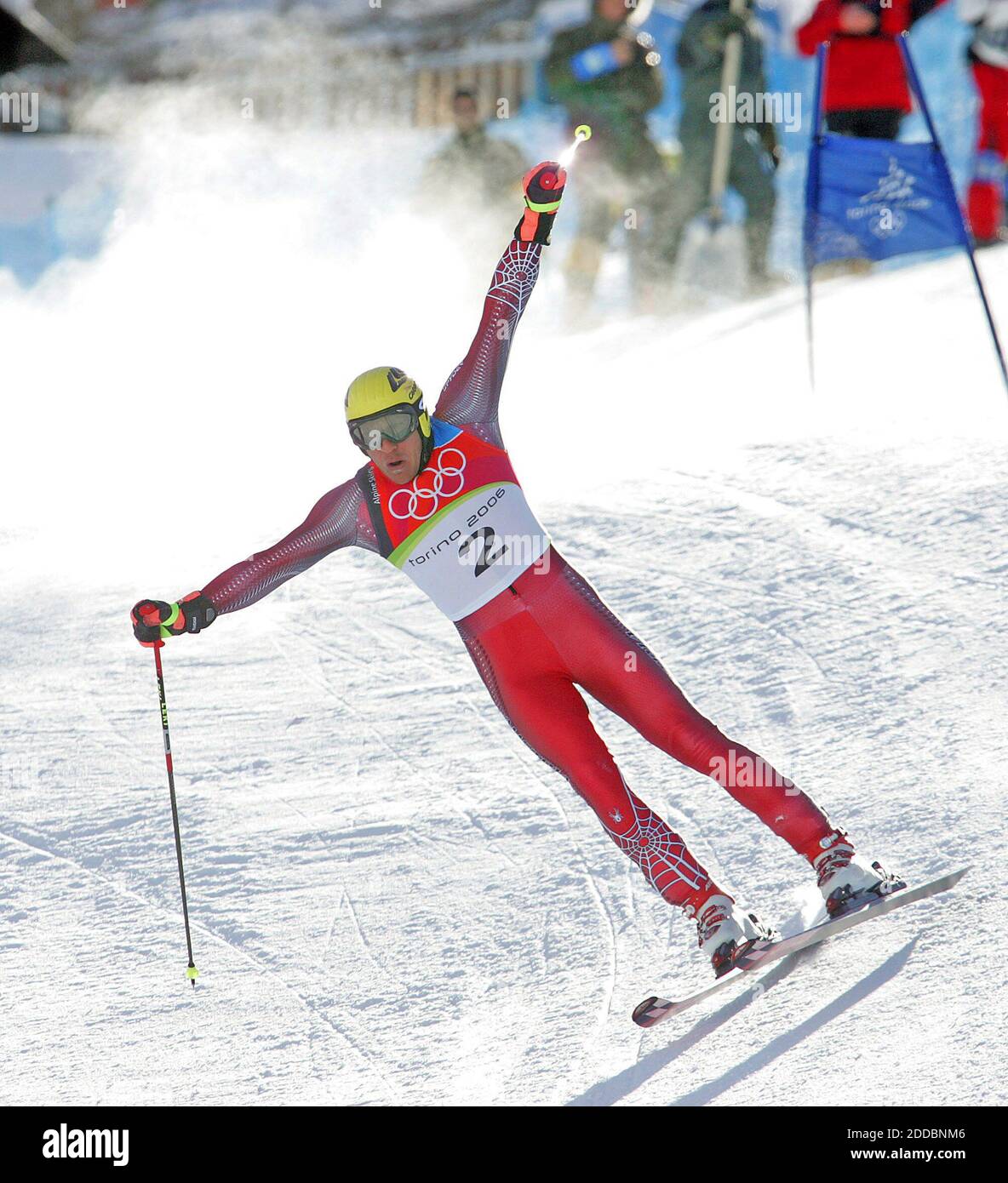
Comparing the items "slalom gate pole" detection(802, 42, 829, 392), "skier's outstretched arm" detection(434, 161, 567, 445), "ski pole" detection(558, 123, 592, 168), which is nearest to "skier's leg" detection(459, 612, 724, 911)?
"skier's outstretched arm" detection(434, 161, 567, 445)

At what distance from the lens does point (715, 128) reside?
9242 mm

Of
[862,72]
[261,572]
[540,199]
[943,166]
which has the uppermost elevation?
[862,72]

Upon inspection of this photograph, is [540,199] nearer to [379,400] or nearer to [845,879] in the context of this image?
[379,400]

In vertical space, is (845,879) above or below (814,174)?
below

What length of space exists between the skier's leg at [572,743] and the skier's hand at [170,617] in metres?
0.70

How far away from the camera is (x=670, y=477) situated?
Result: 24.8 feet

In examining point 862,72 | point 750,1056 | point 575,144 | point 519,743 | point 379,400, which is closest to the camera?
point 750,1056

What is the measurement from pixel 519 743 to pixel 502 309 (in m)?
1.88

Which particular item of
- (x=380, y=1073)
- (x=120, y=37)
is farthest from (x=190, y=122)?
(x=380, y=1073)

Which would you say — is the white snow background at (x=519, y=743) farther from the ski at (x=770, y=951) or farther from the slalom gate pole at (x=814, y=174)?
the slalom gate pole at (x=814, y=174)

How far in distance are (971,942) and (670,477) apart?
3750 millimetres

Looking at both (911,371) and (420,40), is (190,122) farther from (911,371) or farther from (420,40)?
(911,371)

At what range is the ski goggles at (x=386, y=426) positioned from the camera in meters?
4.14

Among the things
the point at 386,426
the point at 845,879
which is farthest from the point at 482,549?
the point at 845,879
